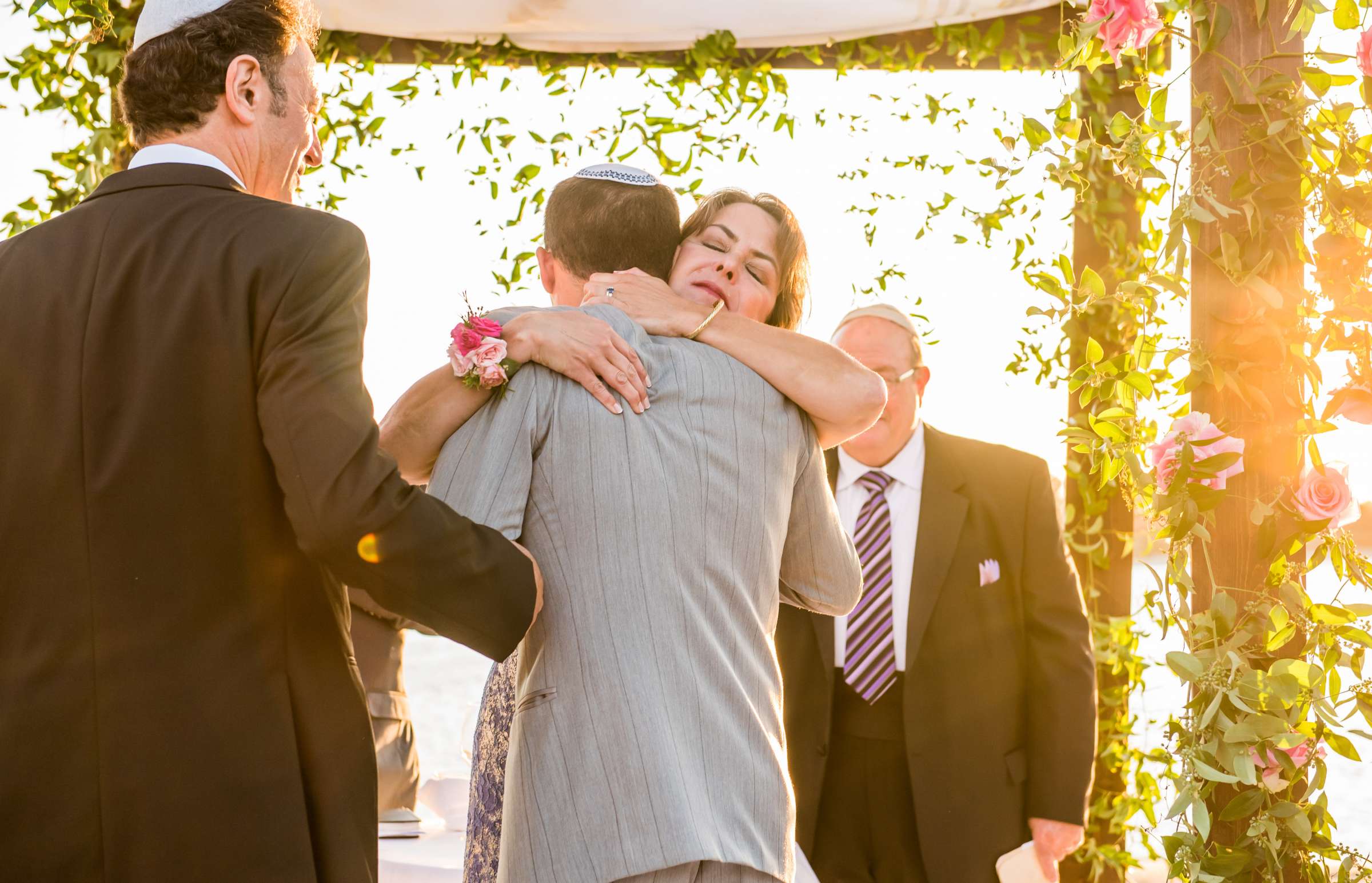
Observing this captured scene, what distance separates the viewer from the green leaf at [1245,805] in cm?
232

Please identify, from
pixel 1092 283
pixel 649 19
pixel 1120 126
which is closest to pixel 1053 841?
pixel 1092 283

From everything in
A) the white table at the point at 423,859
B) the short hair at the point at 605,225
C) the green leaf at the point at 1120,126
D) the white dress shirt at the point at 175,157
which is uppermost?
the green leaf at the point at 1120,126

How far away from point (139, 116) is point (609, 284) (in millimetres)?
751

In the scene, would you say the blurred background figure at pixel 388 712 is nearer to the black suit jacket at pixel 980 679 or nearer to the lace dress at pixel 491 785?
the black suit jacket at pixel 980 679

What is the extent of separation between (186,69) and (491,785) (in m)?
1.20

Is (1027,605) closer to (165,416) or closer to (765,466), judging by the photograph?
(765,466)

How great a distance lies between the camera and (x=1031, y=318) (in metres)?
4.42

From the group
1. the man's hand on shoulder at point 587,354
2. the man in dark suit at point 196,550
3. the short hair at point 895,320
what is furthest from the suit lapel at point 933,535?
the man in dark suit at point 196,550

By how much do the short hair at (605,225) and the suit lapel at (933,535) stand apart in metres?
1.80

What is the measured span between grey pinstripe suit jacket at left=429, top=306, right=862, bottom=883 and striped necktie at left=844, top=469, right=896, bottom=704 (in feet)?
5.59

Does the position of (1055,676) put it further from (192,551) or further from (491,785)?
(192,551)

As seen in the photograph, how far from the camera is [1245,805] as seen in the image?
7.61 ft

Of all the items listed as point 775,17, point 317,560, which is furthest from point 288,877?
point 775,17

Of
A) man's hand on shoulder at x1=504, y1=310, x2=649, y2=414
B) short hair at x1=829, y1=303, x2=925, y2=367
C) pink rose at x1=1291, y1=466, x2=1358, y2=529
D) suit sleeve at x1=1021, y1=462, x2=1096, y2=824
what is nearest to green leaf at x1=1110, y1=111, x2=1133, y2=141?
pink rose at x1=1291, y1=466, x2=1358, y2=529
